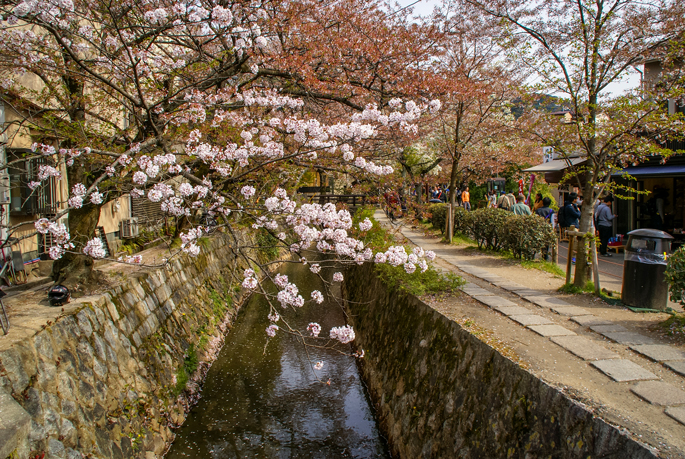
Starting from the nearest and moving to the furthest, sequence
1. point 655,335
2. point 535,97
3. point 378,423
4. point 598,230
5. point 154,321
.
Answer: point 655,335 < point 378,423 < point 154,321 < point 535,97 < point 598,230

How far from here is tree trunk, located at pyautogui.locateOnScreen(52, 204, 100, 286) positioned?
5.80 metres

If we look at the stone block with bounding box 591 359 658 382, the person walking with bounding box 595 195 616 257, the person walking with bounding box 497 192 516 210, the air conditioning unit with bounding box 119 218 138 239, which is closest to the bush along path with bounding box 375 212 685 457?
the stone block with bounding box 591 359 658 382

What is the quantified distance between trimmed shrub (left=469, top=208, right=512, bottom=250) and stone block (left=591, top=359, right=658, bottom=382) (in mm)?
6771

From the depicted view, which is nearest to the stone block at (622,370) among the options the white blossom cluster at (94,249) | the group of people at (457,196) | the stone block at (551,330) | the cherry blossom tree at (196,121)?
the stone block at (551,330)

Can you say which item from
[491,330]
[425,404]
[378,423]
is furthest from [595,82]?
[378,423]

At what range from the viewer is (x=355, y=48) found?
7.79 m

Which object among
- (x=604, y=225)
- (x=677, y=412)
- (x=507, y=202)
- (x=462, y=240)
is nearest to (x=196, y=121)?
(x=677, y=412)

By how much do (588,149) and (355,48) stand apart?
4286 mm

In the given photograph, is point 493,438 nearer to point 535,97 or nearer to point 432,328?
point 432,328

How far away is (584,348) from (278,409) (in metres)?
4.41

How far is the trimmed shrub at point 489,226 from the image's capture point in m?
11.0

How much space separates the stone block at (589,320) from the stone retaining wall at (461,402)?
5.53 ft

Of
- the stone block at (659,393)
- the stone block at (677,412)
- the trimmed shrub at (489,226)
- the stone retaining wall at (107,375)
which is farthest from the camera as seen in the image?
the trimmed shrub at (489,226)

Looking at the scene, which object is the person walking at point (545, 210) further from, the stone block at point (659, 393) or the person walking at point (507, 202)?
the stone block at point (659, 393)
